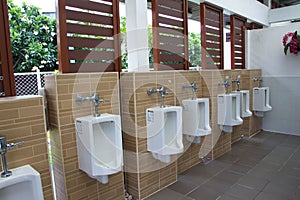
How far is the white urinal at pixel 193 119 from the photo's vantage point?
2654mm

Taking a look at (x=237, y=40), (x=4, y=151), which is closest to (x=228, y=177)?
(x=4, y=151)

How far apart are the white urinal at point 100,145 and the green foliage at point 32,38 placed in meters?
1.35

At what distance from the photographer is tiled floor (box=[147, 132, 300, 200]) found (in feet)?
7.52

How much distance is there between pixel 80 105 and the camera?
1898mm

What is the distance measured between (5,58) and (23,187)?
95 centimetres

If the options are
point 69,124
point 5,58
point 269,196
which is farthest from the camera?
point 269,196

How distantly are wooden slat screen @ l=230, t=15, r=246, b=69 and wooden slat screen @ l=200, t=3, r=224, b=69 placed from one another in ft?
1.89

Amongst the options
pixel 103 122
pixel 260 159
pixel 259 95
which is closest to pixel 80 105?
pixel 103 122

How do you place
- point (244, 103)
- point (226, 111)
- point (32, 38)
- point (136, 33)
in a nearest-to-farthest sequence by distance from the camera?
1. point (136, 33)
2. point (32, 38)
3. point (226, 111)
4. point (244, 103)

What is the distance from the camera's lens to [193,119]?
2.66 meters

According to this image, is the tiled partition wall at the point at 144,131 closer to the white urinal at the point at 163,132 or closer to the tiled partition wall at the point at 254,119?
the white urinal at the point at 163,132

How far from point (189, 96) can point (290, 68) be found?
8.23 feet

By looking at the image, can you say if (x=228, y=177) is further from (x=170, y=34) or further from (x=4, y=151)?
(x=4, y=151)

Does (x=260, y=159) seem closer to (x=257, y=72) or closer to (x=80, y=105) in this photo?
(x=257, y=72)
